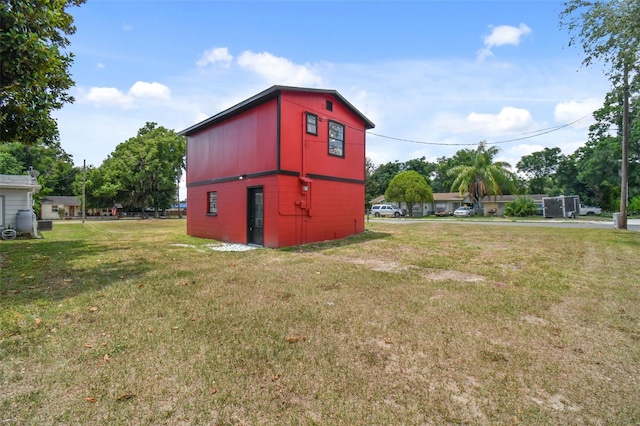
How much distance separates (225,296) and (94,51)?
817cm

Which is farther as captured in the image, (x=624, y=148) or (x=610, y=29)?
(x=624, y=148)

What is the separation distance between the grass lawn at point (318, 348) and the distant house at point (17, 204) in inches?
374

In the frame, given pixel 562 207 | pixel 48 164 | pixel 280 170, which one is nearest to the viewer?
pixel 280 170

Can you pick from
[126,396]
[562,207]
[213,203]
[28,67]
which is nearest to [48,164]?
[213,203]

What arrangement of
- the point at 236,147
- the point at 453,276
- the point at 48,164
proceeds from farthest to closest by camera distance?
the point at 48,164, the point at 236,147, the point at 453,276

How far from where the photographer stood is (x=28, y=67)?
5242 millimetres

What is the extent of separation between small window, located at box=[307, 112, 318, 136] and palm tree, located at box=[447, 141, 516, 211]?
28.7 metres

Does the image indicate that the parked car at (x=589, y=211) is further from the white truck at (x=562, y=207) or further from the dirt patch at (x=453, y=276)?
the dirt patch at (x=453, y=276)

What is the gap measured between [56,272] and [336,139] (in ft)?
30.6

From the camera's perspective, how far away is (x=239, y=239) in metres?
11.2

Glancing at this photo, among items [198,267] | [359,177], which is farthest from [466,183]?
[198,267]

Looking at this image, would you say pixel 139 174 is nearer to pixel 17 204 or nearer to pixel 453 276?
pixel 17 204

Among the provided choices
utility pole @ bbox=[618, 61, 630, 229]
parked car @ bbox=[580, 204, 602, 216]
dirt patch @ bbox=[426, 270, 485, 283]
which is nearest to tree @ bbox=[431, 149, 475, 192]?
parked car @ bbox=[580, 204, 602, 216]

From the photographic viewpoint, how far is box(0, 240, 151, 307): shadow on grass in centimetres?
465
